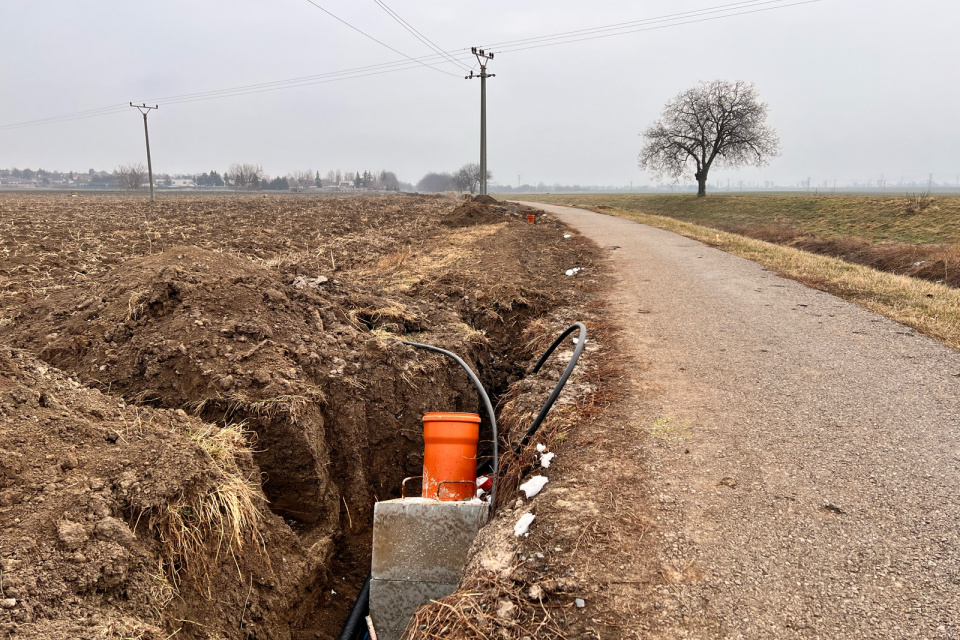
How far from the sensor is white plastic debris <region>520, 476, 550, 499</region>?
3.33m

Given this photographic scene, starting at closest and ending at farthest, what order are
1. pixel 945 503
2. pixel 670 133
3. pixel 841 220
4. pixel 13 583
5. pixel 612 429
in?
1. pixel 13 583
2. pixel 945 503
3. pixel 612 429
4. pixel 841 220
5. pixel 670 133

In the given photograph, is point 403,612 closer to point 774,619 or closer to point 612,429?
point 612,429

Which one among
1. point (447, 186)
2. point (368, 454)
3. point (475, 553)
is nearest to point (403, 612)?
point (475, 553)

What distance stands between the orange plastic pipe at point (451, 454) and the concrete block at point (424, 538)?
0.33m

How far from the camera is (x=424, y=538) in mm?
3613

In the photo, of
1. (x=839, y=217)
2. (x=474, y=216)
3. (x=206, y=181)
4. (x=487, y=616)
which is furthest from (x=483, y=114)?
(x=206, y=181)

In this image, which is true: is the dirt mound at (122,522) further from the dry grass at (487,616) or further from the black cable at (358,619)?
the dry grass at (487,616)

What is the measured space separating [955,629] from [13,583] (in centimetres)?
389

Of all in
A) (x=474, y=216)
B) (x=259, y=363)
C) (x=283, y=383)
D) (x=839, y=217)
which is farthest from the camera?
(x=839, y=217)

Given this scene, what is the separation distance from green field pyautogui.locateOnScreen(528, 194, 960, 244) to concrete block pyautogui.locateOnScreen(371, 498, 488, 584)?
23367 mm

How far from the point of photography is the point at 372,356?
518cm

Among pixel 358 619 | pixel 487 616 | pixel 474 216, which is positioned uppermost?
pixel 474 216

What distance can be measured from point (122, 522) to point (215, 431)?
1135mm

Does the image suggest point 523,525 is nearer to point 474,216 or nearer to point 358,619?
point 358,619
